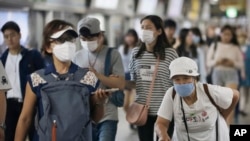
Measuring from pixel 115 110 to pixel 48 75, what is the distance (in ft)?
4.54

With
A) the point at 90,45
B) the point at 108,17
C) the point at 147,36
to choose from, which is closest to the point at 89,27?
the point at 90,45

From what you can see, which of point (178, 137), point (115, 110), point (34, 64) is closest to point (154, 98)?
point (115, 110)

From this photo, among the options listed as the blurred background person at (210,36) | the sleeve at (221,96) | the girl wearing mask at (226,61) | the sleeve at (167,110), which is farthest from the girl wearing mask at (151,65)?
the blurred background person at (210,36)

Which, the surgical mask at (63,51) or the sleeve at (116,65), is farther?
the sleeve at (116,65)

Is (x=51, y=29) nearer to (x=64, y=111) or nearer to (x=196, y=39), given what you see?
(x=64, y=111)

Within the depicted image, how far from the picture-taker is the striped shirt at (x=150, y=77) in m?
4.70

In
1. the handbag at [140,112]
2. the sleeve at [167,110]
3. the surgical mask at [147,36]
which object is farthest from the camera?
the surgical mask at [147,36]

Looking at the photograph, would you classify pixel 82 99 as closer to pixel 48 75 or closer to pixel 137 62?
pixel 48 75

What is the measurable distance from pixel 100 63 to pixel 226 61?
14.2 ft

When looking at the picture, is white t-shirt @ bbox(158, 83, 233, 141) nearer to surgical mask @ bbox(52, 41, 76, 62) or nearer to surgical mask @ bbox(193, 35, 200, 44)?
surgical mask @ bbox(52, 41, 76, 62)

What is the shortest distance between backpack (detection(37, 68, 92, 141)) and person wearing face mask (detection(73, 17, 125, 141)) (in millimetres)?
994

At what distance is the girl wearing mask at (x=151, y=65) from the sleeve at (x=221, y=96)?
3.43 feet

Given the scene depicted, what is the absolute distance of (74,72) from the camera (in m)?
3.36

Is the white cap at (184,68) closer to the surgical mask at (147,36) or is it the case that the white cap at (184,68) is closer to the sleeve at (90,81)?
the sleeve at (90,81)
